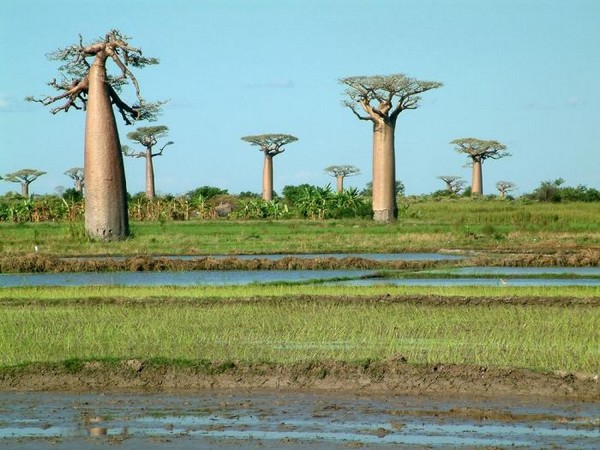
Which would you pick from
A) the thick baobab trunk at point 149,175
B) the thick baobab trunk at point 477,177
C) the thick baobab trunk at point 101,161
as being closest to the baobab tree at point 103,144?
the thick baobab trunk at point 101,161

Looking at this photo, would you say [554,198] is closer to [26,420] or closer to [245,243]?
[245,243]

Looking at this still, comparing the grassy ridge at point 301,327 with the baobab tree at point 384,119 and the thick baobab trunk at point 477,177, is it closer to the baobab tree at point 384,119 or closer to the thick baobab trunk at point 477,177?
the baobab tree at point 384,119

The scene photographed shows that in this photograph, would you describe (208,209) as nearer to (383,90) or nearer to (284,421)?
(383,90)

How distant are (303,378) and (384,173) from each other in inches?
1494

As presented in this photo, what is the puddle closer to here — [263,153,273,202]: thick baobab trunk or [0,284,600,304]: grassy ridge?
[0,284,600,304]: grassy ridge

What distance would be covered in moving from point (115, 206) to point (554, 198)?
36260mm

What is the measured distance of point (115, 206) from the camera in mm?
30031

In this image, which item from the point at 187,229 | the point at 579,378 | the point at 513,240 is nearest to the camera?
the point at 579,378

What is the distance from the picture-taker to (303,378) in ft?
30.5

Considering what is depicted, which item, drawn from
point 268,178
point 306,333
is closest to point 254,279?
point 306,333

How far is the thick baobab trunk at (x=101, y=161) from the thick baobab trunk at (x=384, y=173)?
695 inches

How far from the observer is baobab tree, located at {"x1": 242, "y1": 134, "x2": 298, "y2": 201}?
2842 inches

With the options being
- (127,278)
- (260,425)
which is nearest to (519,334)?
(260,425)

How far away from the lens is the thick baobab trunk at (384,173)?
46.2m
